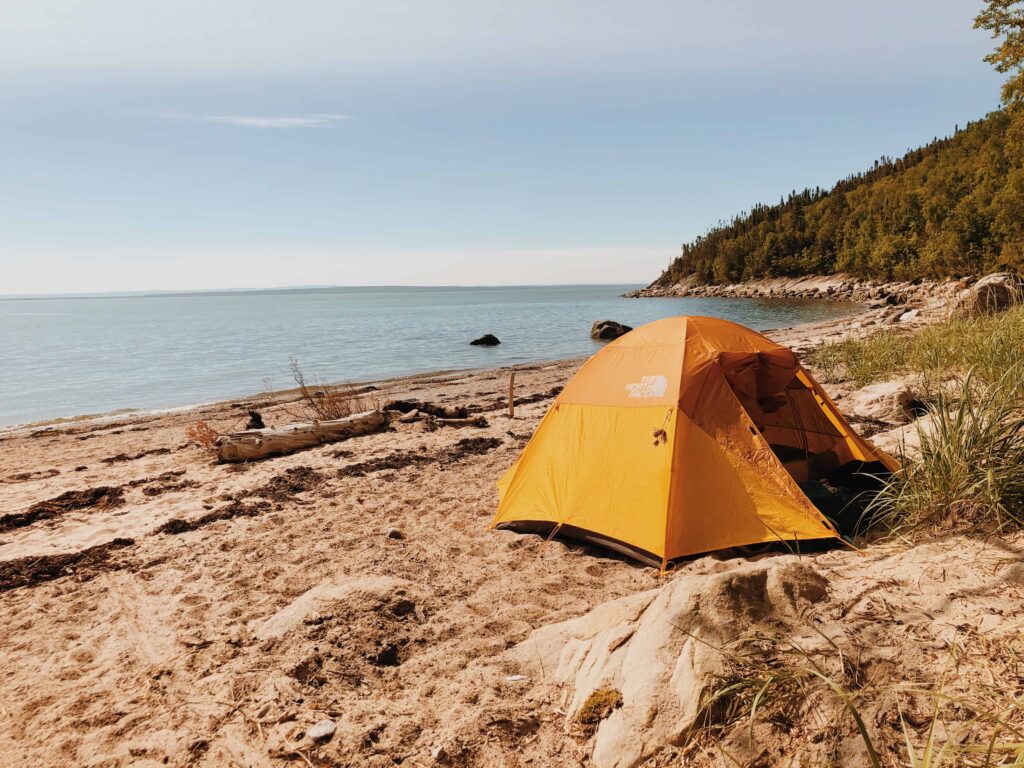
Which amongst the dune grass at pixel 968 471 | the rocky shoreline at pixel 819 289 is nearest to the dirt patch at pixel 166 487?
the dune grass at pixel 968 471

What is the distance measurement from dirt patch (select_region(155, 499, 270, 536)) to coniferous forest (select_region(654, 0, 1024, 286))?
102 feet

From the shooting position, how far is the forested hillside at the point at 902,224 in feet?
165

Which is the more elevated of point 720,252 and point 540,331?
point 720,252

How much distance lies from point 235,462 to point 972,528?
10623 mm

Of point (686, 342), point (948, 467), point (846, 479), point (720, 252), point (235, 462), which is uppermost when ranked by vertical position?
point (720, 252)

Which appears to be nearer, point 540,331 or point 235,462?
point 235,462

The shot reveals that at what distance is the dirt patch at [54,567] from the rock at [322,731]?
4.15 meters

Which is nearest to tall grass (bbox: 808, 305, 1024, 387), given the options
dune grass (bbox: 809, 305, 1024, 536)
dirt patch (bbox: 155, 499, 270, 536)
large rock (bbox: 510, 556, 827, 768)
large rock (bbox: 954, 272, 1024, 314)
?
dune grass (bbox: 809, 305, 1024, 536)

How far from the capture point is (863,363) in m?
12.2

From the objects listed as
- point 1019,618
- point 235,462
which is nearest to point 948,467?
point 1019,618

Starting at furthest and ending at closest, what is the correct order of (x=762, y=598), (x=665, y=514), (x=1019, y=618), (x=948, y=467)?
1. (x=665, y=514)
2. (x=948, y=467)
3. (x=762, y=598)
4. (x=1019, y=618)

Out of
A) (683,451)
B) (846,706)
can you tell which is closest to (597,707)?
(846,706)

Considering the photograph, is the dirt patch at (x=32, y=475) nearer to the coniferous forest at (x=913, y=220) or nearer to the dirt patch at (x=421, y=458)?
the dirt patch at (x=421, y=458)

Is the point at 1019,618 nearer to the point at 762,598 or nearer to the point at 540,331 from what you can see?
the point at 762,598
